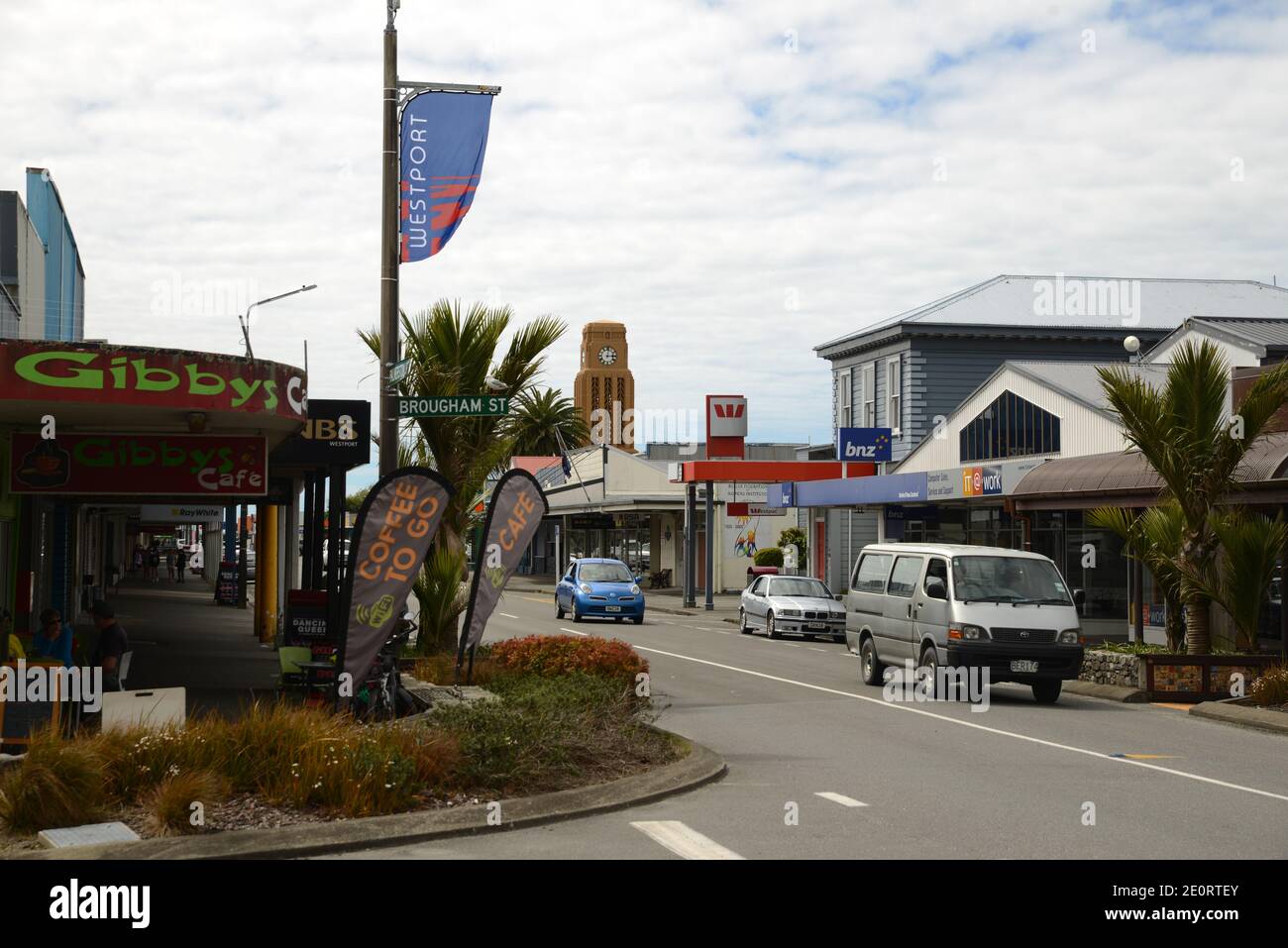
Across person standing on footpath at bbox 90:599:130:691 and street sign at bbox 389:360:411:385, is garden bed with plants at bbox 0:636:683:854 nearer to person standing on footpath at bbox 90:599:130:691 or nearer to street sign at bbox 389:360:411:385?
street sign at bbox 389:360:411:385

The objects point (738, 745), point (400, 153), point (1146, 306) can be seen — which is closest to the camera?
point (738, 745)

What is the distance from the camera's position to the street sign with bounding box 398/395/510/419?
524 inches

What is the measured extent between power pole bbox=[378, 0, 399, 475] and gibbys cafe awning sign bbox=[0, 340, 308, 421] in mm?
1906

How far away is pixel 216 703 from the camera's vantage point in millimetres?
15578

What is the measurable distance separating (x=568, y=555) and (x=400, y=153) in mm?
56025

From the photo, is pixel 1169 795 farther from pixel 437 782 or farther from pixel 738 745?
pixel 437 782

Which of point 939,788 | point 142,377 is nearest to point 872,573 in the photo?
point 939,788

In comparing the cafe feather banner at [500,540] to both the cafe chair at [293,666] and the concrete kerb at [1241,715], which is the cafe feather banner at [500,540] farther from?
the concrete kerb at [1241,715]

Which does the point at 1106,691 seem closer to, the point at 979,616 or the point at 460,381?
the point at 979,616

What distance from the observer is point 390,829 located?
865 centimetres

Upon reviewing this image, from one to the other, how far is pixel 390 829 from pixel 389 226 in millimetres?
7764

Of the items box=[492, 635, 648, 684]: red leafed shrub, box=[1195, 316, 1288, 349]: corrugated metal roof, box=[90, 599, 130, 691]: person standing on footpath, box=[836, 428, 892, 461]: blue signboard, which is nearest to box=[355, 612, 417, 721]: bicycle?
box=[492, 635, 648, 684]: red leafed shrub

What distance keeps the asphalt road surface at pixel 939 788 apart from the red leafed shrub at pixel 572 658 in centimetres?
95
